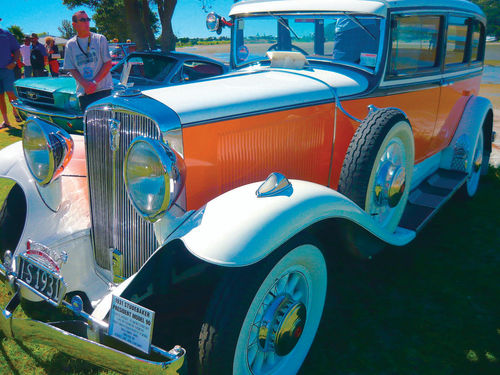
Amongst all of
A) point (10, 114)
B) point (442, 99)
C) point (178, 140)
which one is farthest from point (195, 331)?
point (10, 114)

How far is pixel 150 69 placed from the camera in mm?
6387

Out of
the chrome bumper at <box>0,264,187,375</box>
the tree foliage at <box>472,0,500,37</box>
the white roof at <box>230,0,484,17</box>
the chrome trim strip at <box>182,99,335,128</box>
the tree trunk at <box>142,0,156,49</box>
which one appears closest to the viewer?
the chrome bumper at <box>0,264,187,375</box>

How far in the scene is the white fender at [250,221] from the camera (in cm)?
150

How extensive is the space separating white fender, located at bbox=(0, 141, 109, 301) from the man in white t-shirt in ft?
7.81

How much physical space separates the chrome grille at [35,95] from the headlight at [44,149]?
4667mm

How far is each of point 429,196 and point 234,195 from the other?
2.12 meters

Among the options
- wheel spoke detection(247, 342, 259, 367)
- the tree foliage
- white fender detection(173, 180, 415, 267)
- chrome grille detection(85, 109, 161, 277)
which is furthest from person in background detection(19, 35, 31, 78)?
the tree foliage

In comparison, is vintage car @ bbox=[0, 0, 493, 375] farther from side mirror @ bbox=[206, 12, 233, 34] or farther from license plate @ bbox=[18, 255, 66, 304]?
side mirror @ bbox=[206, 12, 233, 34]

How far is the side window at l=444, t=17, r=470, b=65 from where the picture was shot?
11.3 ft

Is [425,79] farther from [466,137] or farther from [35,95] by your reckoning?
[35,95]

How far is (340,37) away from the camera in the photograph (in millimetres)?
2959

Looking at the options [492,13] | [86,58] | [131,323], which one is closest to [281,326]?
[131,323]

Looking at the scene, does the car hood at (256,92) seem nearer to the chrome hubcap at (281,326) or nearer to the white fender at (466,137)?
the chrome hubcap at (281,326)

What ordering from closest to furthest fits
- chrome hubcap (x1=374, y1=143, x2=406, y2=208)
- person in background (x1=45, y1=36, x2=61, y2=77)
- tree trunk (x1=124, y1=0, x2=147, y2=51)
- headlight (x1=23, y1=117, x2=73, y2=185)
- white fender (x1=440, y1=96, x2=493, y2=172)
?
headlight (x1=23, y1=117, x2=73, y2=185) < chrome hubcap (x1=374, y1=143, x2=406, y2=208) < white fender (x1=440, y1=96, x2=493, y2=172) < person in background (x1=45, y1=36, x2=61, y2=77) < tree trunk (x1=124, y1=0, x2=147, y2=51)
